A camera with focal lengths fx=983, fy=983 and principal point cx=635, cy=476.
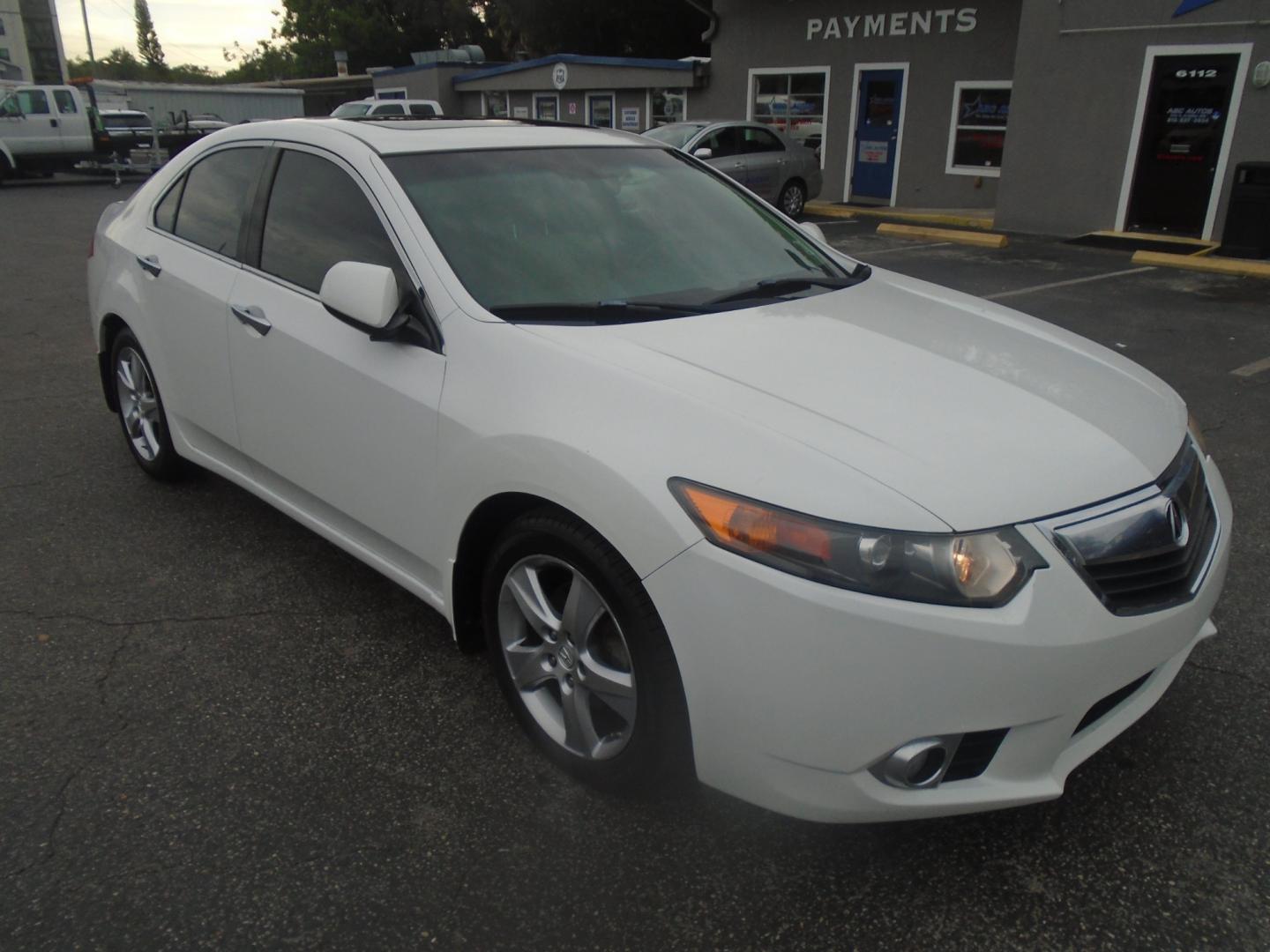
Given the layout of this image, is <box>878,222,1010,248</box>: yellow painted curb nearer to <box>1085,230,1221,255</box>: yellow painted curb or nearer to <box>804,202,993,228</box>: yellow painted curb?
<box>804,202,993,228</box>: yellow painted curb

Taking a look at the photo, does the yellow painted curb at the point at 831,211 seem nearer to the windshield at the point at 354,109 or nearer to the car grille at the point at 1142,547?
the windshield at the point at 354,109

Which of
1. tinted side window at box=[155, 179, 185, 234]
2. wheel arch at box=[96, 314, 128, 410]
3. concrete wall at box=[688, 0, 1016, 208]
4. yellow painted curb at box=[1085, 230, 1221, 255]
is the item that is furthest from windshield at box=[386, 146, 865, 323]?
concrete wall at box=[688, 0, 1016, 208]

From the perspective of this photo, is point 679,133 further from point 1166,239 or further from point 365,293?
point 365,293

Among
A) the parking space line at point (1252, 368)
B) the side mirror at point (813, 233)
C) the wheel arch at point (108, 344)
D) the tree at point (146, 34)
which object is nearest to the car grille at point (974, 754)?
the side mirror at point (813, 233)

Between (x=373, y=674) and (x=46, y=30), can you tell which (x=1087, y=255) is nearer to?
(x=373, y=674)

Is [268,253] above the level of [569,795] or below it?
above

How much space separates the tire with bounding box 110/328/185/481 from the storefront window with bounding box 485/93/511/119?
75.0 ft

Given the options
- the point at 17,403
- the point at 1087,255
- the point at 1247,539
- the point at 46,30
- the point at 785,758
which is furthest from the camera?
the point at 46,30

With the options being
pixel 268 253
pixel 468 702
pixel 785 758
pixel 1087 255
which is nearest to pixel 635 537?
pixel 785 758

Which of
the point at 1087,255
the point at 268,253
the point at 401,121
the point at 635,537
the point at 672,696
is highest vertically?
the point at 401,121

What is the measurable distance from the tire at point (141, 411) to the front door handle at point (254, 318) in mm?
968

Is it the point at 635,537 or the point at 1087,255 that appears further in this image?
the point at 1087,255

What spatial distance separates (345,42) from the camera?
50500mm

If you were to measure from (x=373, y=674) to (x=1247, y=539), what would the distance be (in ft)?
11.3
